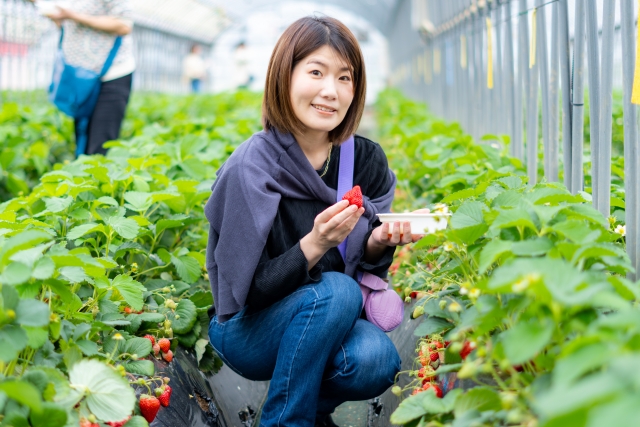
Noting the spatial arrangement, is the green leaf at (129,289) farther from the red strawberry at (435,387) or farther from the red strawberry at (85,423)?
the red strawberry at (435,387)

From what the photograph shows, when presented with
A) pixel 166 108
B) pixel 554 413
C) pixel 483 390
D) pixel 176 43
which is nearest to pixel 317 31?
pixel 483 390

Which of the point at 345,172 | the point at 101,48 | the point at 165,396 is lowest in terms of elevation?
the point at 165,396

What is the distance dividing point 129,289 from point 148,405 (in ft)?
1.14

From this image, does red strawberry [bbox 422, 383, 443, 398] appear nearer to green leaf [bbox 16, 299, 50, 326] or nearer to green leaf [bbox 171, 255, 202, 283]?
green leaf [bbox 16, 299, 50, 326]

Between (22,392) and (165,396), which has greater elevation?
(22,392)

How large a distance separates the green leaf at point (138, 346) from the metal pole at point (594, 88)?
60.9 inches

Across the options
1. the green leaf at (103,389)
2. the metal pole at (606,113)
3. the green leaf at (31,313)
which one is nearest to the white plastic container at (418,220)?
the metal pole at (606,113)

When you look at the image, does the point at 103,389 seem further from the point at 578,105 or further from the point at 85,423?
the point at 578,105

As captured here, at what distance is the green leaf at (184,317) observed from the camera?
8.03 feet

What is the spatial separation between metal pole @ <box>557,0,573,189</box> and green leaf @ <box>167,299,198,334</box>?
1580mm

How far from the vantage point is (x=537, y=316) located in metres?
1.28

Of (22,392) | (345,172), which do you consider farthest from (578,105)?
(22,392)

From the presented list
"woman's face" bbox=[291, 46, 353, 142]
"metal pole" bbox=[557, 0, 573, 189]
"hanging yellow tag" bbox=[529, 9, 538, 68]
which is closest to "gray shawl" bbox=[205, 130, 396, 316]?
"woman's face" bbox=[291, 46, 353, 142]

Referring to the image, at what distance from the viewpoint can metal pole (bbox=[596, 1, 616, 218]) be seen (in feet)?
7.47
